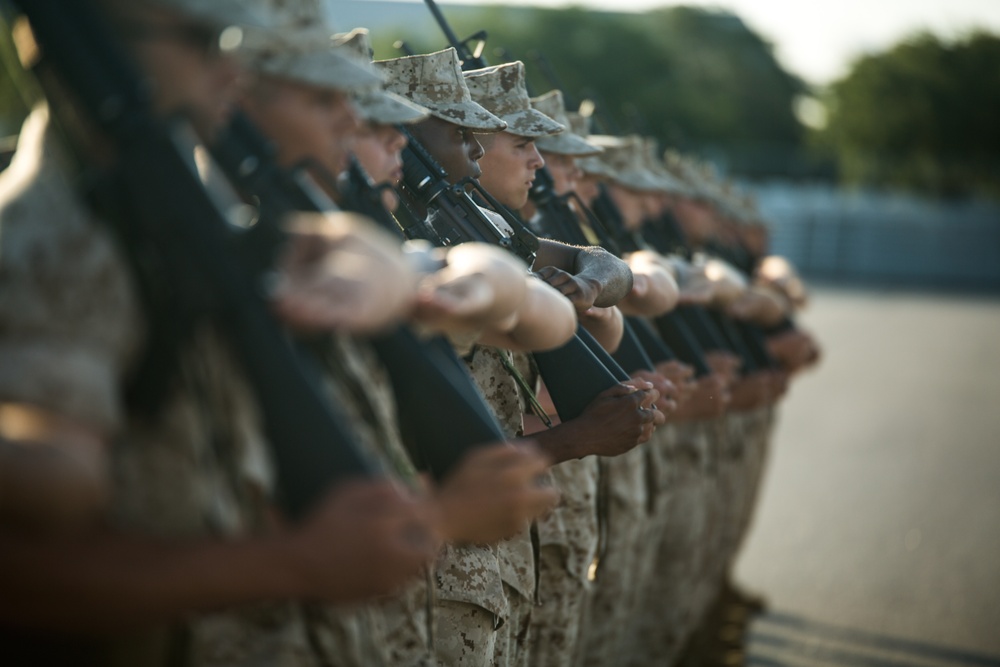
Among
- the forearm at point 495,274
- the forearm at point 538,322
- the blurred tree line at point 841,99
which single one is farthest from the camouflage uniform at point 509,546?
the blurred tree line at point 841,99

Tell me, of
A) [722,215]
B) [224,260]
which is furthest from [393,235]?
[722,215]

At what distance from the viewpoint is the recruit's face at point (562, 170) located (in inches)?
190

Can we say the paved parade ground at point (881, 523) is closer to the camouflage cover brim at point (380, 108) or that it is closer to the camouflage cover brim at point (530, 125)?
the camouflage cover brim at point (530, 125)

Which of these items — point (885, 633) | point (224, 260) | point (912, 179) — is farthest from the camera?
point (912, 179)

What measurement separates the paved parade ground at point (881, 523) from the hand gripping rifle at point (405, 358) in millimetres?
4103

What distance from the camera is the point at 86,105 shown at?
6.46ft

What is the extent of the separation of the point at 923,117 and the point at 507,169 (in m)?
43.4

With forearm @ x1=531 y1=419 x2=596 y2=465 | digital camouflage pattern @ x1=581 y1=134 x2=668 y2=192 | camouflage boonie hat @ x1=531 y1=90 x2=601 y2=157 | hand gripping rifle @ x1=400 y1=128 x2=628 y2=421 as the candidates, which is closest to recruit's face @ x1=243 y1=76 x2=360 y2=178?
hand gripping rifle @ x1=400 y1=128 x2=628 y2=421

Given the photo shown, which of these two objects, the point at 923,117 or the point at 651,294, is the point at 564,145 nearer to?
the point at 651,294

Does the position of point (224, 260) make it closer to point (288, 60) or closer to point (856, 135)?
point (288, 60)

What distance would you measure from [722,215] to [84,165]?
7.51 metres

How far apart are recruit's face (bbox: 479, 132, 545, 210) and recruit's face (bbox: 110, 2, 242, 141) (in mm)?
1918

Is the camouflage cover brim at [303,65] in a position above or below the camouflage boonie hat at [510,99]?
below

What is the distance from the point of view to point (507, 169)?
390cm
